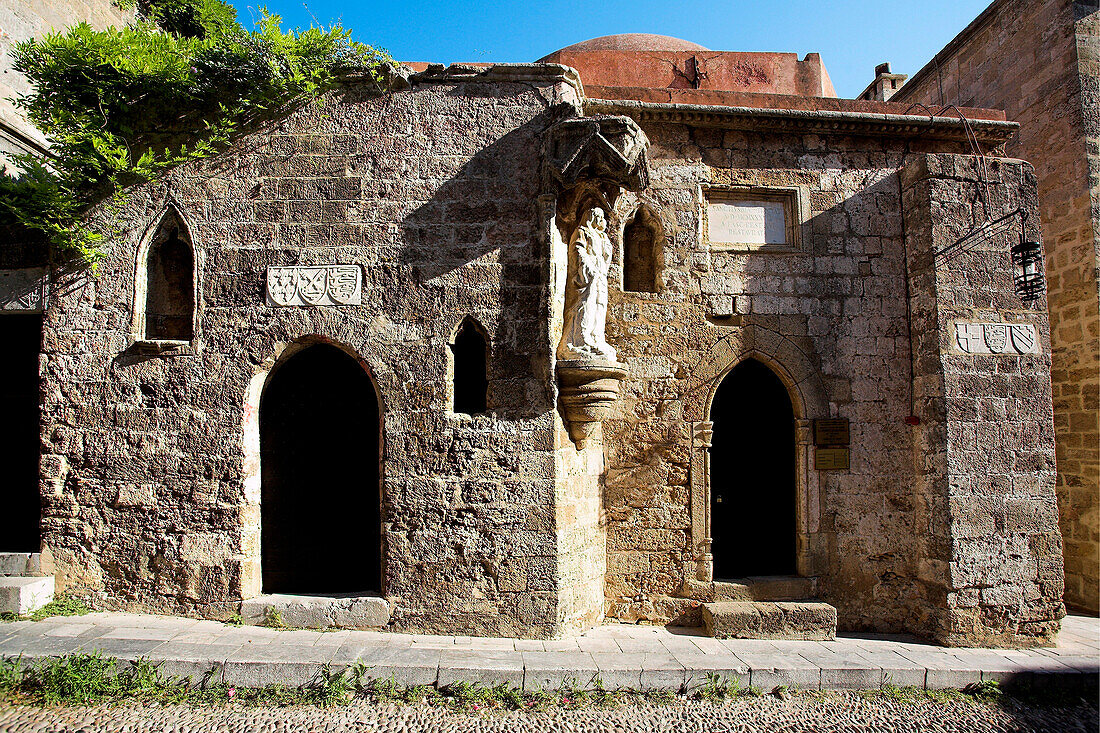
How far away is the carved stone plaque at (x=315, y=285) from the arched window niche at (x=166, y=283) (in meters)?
0.84

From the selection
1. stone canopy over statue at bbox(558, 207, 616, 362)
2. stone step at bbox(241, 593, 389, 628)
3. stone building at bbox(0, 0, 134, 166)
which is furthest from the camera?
stone building at bbox(0, 0, 134, 166)

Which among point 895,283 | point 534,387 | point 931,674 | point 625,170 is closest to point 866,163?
point 895,283

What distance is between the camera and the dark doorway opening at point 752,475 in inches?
267

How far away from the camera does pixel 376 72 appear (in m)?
5.78

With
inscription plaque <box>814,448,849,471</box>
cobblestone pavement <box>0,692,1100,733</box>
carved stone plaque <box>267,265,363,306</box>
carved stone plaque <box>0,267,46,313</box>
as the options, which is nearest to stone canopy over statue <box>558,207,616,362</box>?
carved stone plaque <box>267,265,363,306</box>

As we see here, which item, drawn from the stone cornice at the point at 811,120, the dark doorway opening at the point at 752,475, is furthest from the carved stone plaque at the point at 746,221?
the dark doorway opening at the point at 752,475

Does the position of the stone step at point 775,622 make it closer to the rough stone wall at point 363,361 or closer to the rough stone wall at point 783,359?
the rough stone wall at point 783,359

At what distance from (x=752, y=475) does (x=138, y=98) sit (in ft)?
23.4

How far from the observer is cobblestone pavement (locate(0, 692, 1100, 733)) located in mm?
4184

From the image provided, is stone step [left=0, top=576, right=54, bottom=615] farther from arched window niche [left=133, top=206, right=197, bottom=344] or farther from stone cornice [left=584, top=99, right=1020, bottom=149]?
stone cornice [left=584, top=99, right=1020, bottom=149]

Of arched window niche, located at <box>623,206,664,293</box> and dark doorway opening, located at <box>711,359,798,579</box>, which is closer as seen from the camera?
arched window niche, located at <box>623,206,664,293</box>

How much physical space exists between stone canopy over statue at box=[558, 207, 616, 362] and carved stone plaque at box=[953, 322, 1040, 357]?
366 cm

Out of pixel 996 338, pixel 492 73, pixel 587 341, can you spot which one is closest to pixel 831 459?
pixel 996 338

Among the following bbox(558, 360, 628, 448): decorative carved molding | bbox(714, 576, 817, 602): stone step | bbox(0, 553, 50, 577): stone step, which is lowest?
bbox(714, 576, 817, 602): stone step
